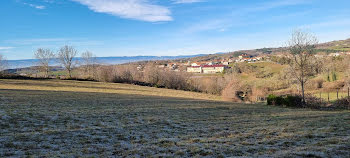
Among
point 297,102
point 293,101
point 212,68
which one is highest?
point 212,68

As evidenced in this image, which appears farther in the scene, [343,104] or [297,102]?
[297,102]

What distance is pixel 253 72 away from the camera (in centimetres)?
9944

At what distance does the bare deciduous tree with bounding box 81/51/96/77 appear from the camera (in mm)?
73438

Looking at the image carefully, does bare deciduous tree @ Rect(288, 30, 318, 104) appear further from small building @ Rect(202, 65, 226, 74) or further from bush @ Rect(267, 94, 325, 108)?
small building @ Rect(202, 65, 226, 74)

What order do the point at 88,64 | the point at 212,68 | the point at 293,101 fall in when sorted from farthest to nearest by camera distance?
the point at 212,68 → the point at 88,64 → the point at 293,101

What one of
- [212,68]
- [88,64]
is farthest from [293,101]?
[212,68]

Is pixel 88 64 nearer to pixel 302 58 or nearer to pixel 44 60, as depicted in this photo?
pixel 44 60

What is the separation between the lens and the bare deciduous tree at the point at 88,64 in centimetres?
7344

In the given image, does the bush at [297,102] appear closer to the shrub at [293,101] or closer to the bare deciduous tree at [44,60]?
the shrub at [293,101]

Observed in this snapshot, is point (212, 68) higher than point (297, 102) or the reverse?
higher

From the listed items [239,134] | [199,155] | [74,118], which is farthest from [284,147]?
[74,118]

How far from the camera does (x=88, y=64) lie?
8025 cm

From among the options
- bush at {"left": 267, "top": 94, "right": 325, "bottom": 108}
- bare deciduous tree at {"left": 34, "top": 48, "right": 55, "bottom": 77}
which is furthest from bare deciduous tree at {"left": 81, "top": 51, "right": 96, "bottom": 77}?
bush at {"left": 267, "top": 94, "right": 325, "bottom": 108}

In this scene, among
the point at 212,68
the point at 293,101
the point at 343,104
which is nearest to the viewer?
the point at 343,104
